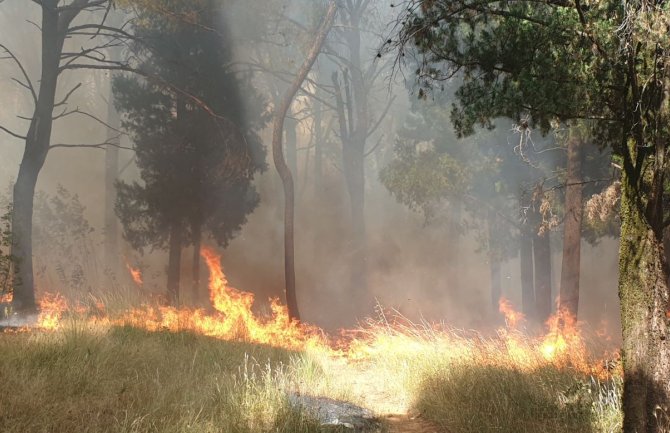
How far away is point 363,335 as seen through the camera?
18.5 metres

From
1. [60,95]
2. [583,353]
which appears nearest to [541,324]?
[583,353]

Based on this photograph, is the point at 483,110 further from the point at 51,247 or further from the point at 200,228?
the point at 51,247

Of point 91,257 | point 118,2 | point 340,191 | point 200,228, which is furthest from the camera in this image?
point 340,191

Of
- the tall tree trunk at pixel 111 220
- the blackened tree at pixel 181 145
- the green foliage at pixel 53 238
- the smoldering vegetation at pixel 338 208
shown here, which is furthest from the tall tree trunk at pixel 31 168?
the tall tree trunk at pixel 111 220

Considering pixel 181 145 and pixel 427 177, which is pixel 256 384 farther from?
pixel 427 177

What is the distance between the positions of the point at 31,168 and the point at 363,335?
11.1 m

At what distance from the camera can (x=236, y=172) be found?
1606 centimetres

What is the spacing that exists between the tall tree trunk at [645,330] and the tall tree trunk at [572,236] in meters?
8.91

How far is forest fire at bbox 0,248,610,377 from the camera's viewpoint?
8.22 metres

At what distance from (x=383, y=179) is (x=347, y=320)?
5.36 metres

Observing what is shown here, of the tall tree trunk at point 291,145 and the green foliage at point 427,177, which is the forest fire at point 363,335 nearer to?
the green foliage at point 427,177

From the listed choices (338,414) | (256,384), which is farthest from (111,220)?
(338,414)

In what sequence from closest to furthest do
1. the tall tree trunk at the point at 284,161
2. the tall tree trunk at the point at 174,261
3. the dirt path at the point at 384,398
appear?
the dirt path at the point at 384,398
the tall tree trunk at the point at 284,161
the tall tree trunk at the point at 174,261

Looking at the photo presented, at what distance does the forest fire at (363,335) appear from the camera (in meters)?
8.22
